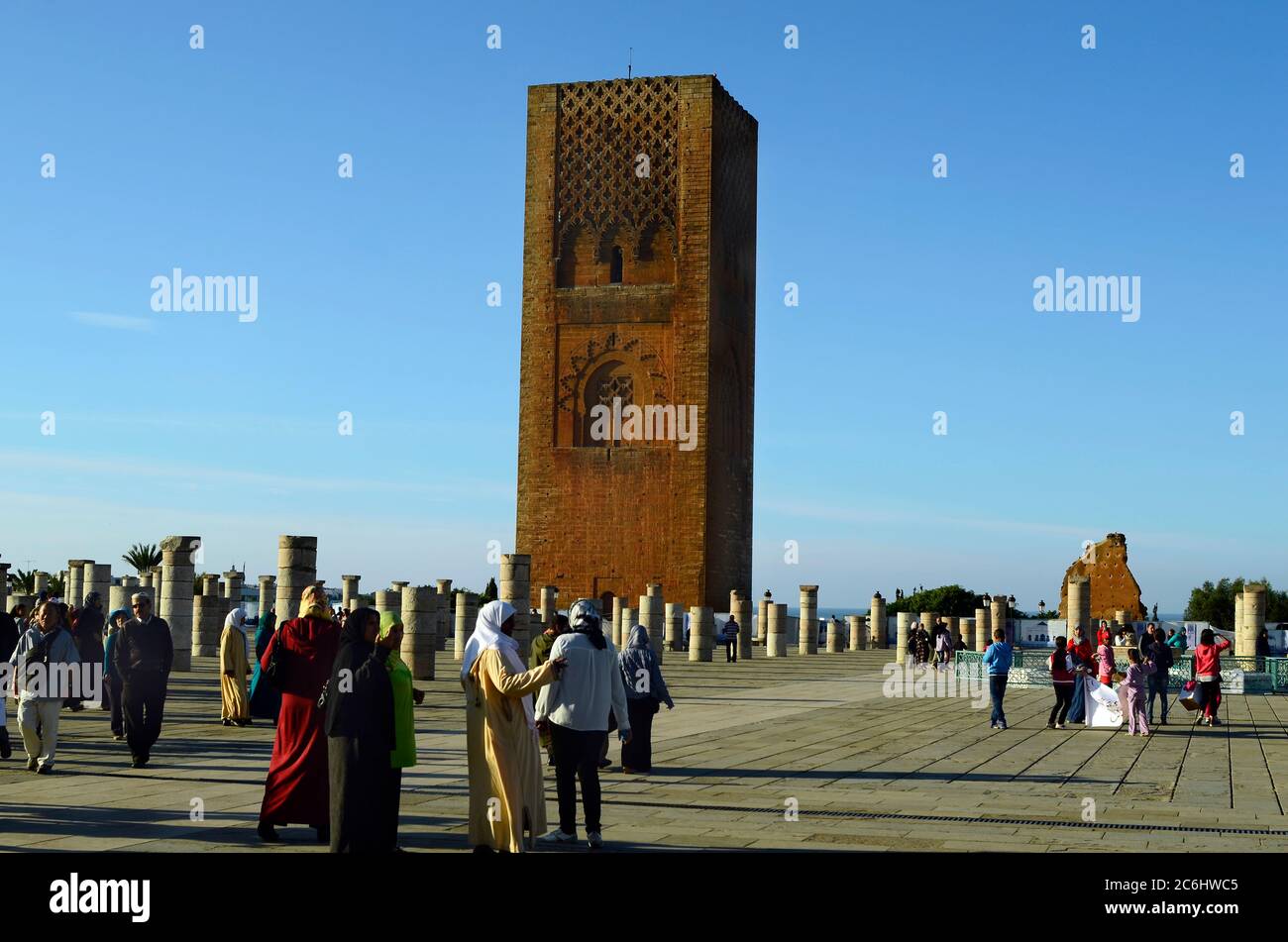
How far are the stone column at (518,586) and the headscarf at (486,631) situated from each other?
18.0 metres

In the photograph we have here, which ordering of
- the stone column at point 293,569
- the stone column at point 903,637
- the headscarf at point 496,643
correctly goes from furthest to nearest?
the stone column at point 903,637, the stone column at point 293,569, the headscarf at point 496,643

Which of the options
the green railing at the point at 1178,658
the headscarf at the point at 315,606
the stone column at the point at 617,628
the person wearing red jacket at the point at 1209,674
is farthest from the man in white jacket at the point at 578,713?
the stone column at the point at 617,628

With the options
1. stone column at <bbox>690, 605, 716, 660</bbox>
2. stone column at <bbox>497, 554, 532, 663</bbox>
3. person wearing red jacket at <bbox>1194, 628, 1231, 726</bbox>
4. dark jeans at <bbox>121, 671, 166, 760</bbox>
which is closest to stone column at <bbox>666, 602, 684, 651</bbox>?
stone column at <bbox>690, 605, 716, 660</bbox>

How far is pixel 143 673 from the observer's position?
11297mm

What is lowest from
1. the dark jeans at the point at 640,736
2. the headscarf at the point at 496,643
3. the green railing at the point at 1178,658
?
the green railing at the point at 1178,658

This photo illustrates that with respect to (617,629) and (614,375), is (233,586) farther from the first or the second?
(614,375)

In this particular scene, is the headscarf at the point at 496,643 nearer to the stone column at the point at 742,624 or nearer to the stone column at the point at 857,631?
the stone column at the point at 742,624

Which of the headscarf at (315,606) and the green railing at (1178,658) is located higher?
the headscarf at (315,606)

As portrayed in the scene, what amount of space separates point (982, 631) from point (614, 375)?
A: 12.8 metres

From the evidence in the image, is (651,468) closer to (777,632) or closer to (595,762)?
(777,632)

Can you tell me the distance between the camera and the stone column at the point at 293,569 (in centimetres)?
1844
